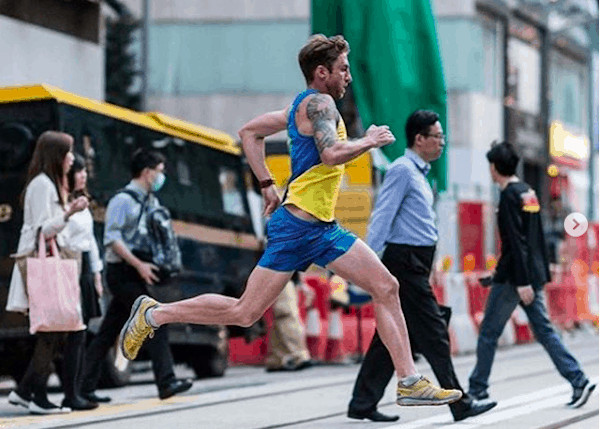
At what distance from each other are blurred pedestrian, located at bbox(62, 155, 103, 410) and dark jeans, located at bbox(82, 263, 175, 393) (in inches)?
14.9

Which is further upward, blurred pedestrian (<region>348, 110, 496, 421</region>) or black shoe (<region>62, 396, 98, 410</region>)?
blurred pedestrian (<region>348, 110, 496, 421</region>)

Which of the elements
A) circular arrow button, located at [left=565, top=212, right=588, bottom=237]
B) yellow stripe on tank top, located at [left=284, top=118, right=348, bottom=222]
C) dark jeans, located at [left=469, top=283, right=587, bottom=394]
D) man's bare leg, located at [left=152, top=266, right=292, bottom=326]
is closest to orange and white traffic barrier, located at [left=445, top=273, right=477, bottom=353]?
dark jeans, located at [left=469, top=283, right=587, bottom=394]

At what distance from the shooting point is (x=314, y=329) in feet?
68.2

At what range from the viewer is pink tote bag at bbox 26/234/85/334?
1169cm

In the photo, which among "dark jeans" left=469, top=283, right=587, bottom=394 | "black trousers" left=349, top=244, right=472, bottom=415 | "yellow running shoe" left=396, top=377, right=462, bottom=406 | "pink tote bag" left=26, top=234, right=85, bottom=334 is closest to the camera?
"yellow running shoe" left=396, top=377, right=462, bottom=406

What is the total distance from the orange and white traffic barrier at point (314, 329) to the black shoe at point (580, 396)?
906cm

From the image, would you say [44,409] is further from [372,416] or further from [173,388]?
[372,416]

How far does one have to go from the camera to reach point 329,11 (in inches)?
613

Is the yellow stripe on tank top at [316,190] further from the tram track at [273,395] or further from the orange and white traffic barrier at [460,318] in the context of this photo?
the orange and white traffic barrier at [460,318]

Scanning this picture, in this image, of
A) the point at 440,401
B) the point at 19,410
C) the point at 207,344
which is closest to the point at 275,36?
the point at 207,344

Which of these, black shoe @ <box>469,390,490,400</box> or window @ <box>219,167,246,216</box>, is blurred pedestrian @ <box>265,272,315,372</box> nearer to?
window @ <box>219,167,246,216</box>

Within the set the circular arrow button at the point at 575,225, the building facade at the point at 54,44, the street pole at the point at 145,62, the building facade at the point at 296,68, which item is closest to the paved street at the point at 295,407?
the circular arrow button at the point at 575,225

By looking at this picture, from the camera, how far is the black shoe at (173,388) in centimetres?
1266

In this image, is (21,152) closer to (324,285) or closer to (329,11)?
(329,11)
